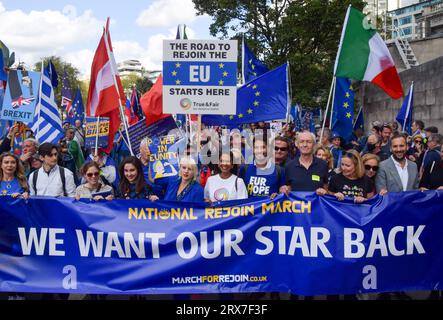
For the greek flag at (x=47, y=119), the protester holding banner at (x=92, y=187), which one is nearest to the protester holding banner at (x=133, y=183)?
the protester holding banner at (x=92, y=187)

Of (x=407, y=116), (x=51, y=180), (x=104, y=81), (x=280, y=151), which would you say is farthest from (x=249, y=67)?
(x=51, y=180)

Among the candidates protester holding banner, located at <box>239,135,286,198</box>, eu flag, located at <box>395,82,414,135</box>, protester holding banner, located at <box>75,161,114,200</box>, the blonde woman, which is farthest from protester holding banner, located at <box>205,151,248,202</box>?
eu flag, located at <box>395,82,414,135</box>

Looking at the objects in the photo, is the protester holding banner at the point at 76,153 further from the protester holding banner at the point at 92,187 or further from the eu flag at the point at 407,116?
the eu flag at the point at 407,116

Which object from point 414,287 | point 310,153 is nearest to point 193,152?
point 310,153

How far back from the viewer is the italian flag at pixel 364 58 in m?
8.37

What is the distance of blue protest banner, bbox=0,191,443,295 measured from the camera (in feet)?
17.7

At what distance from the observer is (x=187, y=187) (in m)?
5.83

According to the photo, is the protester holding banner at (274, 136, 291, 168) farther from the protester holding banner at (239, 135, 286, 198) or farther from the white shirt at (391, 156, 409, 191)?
the white shirt at (391, 156, 409, 191)

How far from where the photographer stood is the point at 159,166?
6.82m

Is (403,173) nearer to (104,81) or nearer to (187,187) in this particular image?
(187,187)

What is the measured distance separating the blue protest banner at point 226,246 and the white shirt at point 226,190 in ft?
0.83

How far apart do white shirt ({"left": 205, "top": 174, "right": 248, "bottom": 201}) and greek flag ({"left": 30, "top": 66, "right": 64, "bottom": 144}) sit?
463cm

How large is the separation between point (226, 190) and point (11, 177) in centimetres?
225

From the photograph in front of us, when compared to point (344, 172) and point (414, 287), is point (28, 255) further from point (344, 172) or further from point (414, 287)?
point (414, 287)
